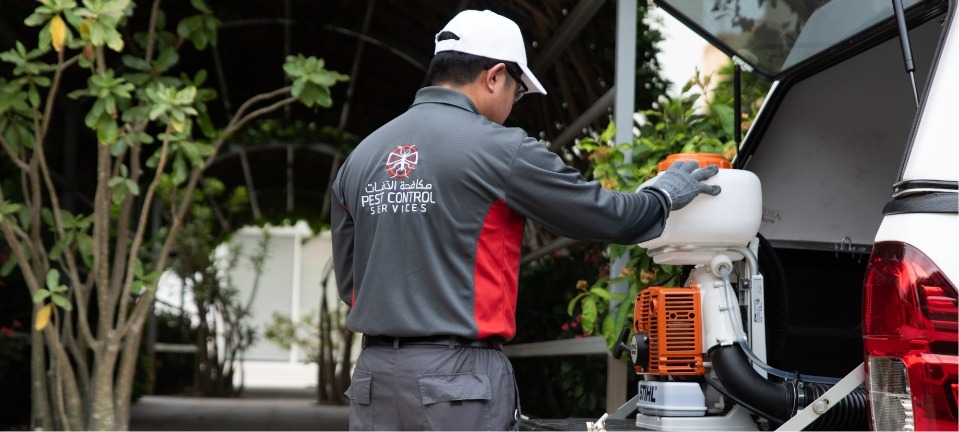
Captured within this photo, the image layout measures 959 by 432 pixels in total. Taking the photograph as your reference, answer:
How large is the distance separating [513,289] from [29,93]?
139 inches

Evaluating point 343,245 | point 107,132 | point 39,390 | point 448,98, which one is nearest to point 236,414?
point 39,390

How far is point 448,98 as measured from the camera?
2.70 meters

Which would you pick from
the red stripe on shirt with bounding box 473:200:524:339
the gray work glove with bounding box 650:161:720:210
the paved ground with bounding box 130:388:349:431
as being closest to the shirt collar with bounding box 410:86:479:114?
the red stripe on shirt with bounding box 473:200:524:339

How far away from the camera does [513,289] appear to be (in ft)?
8.80

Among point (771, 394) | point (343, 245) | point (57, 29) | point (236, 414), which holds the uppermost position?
point (57, 29)

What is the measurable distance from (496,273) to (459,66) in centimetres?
54

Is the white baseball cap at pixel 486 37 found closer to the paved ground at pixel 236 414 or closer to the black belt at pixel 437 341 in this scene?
the black belt at pixel 437 341

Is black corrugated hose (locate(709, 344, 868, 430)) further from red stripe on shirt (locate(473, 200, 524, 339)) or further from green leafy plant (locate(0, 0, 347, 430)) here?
green leafy plant (locate(0, 0, 347, 430))

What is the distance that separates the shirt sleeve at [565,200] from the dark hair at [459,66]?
265 mm

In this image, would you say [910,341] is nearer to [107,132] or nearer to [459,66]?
[459,66]

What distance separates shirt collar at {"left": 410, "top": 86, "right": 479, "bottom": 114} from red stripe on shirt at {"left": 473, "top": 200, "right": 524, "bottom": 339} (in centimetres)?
28

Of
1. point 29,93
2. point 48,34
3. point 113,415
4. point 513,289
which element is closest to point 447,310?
point 513,289

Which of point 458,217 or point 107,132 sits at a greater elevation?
point 107,132

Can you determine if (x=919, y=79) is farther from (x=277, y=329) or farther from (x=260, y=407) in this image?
(x=277, y=329)
